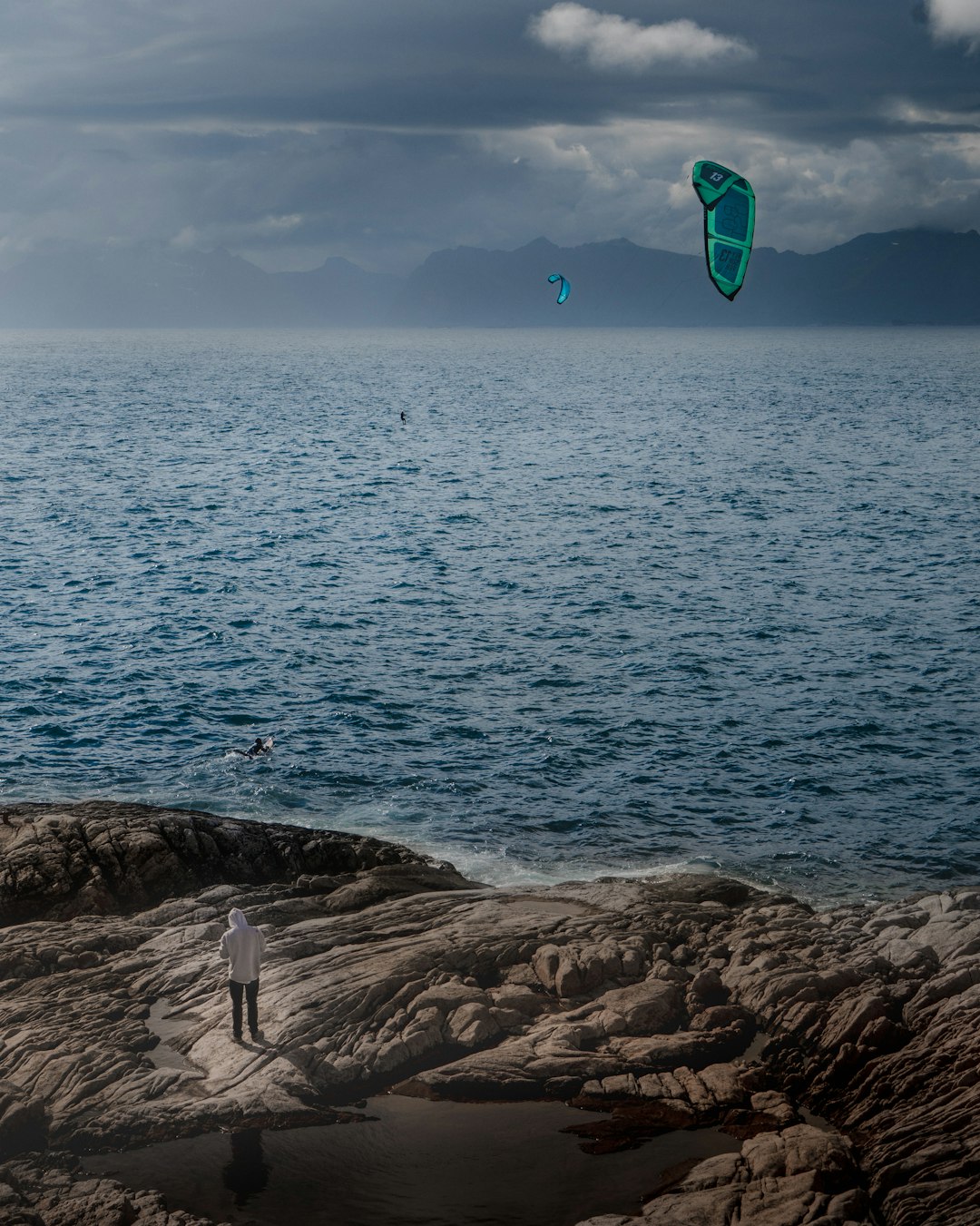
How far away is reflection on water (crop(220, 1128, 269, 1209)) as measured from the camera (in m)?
16.4

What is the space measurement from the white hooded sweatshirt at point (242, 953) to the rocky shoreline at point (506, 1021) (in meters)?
1.16

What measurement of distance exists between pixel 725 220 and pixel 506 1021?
29.9 meters

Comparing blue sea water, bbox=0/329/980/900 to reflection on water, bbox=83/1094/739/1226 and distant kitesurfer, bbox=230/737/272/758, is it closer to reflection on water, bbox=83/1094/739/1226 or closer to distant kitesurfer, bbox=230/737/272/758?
distant kitesurfer, bbox=230/737/272/758

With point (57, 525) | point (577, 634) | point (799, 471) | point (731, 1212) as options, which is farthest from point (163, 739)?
point (799, 471)

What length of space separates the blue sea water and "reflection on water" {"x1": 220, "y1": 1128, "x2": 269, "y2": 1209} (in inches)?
464

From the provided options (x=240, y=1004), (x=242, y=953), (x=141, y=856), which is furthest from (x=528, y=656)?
(x=240, y=1004)

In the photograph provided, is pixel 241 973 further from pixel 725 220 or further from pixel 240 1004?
pixel 725 220

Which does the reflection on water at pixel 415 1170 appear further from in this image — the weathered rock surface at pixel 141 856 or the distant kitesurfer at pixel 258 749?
the distant kitesurfer at pixel 258 749

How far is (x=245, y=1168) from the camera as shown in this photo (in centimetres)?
1686

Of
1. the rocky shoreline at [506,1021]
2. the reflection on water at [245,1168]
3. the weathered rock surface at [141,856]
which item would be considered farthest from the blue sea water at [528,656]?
the reflection on water at [245,1168]

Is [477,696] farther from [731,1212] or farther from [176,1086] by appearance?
[731,1212]

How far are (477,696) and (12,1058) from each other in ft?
76.9

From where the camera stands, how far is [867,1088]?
18641 mm

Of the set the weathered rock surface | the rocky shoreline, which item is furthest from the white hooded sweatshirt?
the weathered rock surface
